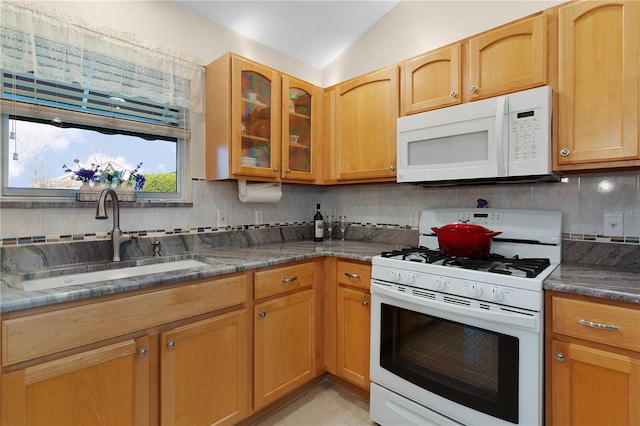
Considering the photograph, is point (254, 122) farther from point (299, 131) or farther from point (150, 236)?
point (150, 236)

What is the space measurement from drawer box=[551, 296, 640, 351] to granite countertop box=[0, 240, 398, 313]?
2.96 ft

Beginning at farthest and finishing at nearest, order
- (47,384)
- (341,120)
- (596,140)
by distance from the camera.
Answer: (341,120) < (596,140) < (47,384)

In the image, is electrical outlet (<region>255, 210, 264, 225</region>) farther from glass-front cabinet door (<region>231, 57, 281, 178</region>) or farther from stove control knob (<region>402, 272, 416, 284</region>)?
stove control knob (<region>402, 272, 416, 284</region>)

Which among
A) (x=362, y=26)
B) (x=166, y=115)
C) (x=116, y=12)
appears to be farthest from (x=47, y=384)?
(x=362, y=26)

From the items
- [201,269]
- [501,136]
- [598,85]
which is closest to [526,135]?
[501,136]

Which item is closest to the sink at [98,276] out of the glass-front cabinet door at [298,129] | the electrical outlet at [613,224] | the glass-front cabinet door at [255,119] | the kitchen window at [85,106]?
the kitchen window at [85,106]

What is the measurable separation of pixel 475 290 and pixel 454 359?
0.36 m

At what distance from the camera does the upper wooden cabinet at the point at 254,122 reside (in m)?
2.01

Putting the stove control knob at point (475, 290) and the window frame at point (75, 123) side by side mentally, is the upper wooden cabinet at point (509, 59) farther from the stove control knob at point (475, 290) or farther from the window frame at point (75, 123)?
the window frame at point (75, 123)

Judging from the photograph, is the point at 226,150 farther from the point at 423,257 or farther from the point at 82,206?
the point at 423,257

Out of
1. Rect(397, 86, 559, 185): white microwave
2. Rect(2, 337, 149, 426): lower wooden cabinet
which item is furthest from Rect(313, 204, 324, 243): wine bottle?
Rect(2, 337, 149, 426): lower wooden cabinet

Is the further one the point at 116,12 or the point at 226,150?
the point at 226,150

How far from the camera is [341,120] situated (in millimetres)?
2449

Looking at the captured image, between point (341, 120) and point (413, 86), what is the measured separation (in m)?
0.61
